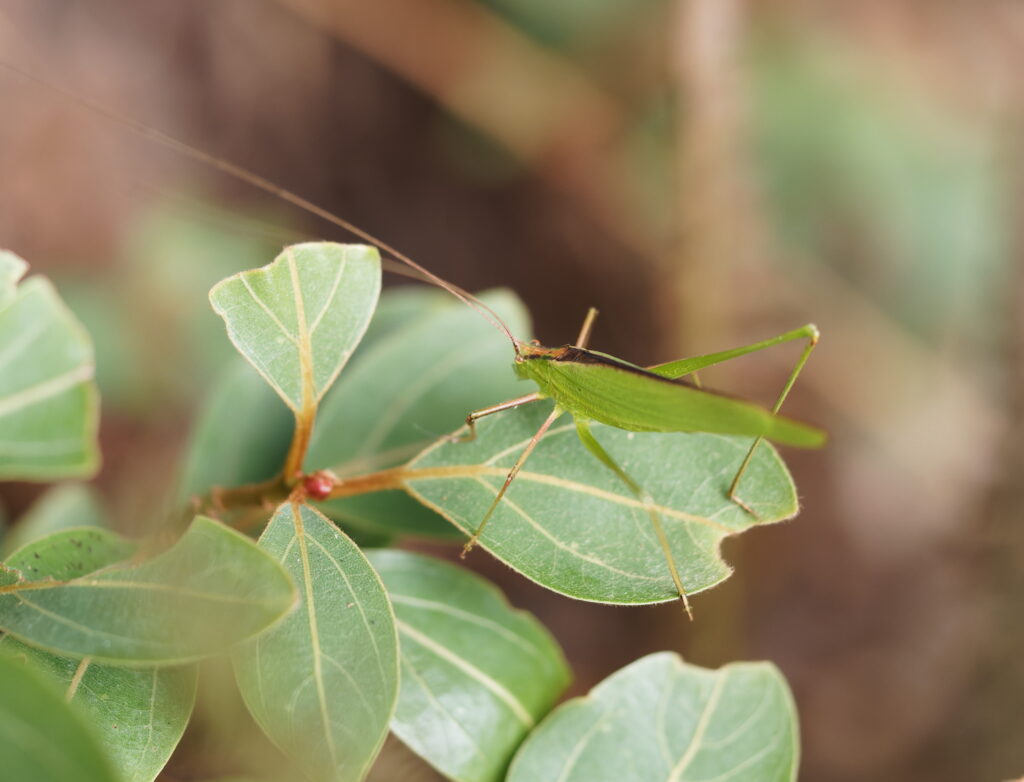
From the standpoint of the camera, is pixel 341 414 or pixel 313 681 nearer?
pixel 313 681

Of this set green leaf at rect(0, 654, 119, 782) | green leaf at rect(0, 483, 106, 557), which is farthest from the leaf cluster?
green leaf at rect(0, 483, 106, 557)

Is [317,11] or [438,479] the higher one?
[317,11]

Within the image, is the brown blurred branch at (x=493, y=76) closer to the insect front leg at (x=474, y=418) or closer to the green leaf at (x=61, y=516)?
the green leaf at (x=61, y=516)

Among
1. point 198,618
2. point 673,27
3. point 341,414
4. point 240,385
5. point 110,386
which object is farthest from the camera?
point 673,27

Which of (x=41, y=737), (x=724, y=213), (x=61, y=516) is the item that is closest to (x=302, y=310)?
(x=41, y=737)

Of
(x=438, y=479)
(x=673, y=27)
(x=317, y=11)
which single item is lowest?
(x=438, y=479)

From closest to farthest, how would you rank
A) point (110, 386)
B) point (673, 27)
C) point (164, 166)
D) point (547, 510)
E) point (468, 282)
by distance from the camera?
point (547, 510), point (110, 386), point (164, 166), point (673, 27), point (468, 282)

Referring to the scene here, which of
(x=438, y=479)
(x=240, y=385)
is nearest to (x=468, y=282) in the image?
(x=240, y=385)

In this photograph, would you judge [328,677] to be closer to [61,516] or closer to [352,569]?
[352,569]

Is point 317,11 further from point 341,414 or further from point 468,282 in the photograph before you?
point 341,414
